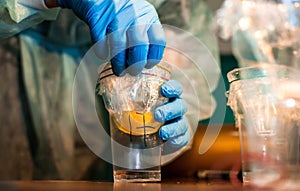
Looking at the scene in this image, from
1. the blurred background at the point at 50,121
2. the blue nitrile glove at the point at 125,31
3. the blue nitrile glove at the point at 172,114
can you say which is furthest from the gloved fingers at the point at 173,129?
the blurred background at the point at 50,121

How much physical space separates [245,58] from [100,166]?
97 centimetres

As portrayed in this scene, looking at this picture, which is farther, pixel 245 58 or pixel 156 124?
pixel 245 58

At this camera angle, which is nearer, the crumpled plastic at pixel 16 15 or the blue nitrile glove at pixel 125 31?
the blue nitrile glove at pixel 125 31

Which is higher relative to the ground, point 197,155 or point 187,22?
point 187,22

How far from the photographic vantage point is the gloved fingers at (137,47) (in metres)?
0.85

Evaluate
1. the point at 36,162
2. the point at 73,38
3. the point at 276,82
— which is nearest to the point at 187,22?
the point at 73,38

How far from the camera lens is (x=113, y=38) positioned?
0.93 m

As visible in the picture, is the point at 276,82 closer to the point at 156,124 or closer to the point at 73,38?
the point at 156,124

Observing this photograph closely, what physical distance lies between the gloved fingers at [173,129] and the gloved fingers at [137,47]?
12 cm

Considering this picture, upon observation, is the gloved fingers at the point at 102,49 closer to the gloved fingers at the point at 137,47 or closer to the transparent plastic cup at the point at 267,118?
the gloved fingers at the point at 137,47

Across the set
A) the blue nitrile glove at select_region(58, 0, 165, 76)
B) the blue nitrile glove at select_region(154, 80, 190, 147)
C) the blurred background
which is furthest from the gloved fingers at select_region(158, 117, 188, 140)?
the blurred background

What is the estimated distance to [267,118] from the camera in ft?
2.80

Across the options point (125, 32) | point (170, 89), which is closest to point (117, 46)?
point (125, 32)

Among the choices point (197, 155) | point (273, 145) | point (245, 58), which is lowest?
point (197, 155)
